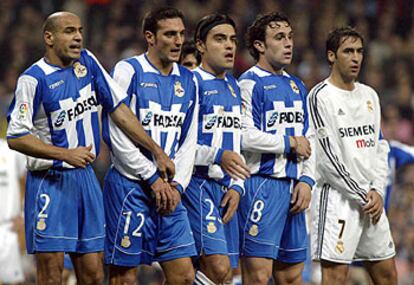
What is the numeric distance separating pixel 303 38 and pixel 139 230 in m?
10.0

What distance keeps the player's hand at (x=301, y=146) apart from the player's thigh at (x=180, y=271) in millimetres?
1284

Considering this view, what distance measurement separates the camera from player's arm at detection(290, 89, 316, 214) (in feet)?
29.4

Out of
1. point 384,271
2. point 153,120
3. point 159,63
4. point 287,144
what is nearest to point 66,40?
point 159,63

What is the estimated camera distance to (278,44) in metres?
9.02

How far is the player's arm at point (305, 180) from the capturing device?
29.4 feet

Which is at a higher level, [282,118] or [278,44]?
[278,44]

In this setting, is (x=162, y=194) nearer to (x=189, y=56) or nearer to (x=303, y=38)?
(x=189, y=56)

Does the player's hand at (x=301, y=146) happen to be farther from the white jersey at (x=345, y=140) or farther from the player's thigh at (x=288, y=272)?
the player's thigh at (x=288, y=272)

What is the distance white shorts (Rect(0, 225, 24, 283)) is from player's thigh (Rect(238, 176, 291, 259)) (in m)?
3.39

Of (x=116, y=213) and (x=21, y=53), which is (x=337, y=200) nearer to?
(x=116, y=213)

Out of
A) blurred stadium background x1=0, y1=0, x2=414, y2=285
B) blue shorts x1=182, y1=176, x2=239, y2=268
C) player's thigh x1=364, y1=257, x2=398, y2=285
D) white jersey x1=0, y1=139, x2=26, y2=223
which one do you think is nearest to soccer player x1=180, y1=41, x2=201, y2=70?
blue shorts x1=182, y1=176, x2=239, y2=268

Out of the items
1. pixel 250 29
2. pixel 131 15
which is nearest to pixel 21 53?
pixel 131 15

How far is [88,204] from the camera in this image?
8.16 meters

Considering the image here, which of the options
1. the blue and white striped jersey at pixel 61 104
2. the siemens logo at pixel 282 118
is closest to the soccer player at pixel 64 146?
the blue and white striped jersey at pixel 61 104
